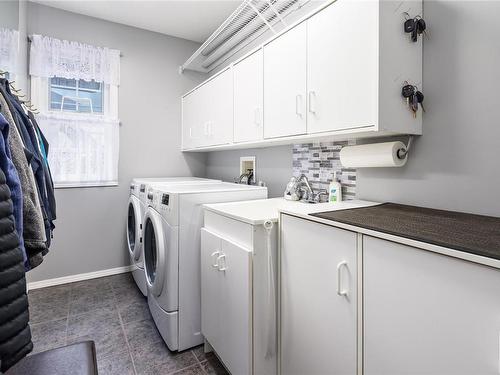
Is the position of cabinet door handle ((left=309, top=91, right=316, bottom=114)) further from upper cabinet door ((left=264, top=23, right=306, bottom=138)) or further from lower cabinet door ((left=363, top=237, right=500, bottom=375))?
lower cabinet door ((left=363, top=237, right=500, bottom=375))

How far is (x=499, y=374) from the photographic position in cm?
67

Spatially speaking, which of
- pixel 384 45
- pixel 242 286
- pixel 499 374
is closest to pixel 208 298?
pixel 242 286

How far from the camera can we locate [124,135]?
306 centimetres

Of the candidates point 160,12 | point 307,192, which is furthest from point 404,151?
point 160,12

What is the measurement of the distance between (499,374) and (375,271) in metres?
0.37

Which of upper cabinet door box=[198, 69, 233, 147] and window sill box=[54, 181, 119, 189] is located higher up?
upper cabinet door box=[198, 69, 233, 147]

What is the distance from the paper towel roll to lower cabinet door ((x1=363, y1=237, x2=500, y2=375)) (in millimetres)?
566

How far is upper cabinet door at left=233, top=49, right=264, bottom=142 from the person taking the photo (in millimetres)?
1902

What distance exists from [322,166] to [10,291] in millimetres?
1696

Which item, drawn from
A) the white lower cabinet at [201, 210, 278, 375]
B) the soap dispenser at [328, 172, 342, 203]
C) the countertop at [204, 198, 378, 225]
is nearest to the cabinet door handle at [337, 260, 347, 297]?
the countertop at [204, 198, 378, 225]

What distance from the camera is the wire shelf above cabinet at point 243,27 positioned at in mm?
1979

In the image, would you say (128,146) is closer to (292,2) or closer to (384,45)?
(292,2)

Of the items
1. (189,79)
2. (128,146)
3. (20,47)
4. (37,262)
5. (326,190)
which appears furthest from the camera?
(189,79)

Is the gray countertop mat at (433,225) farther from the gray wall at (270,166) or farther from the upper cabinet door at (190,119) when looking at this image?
the upper cabinet door at (190,119)
